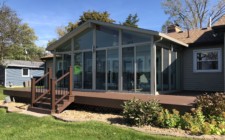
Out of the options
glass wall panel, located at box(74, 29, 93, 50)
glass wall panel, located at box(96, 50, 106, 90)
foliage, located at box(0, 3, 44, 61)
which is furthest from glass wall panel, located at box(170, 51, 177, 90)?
foliage, located at box(0, 3, 44, 61)

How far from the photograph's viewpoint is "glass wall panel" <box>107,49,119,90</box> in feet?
37.5

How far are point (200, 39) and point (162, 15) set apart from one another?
24659 millimetres

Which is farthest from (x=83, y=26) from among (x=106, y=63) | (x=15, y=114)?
(x=15, y=114)

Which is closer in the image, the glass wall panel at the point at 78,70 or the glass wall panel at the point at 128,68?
the glass wall panel at the point at 128,68

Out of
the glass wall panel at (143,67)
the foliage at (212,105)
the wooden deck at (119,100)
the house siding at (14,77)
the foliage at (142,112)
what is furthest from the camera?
the house siding at (14,77)

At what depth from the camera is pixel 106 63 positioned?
38.9 feet

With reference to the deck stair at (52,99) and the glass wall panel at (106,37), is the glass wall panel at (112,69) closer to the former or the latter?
the glass wall panel at (106,37)

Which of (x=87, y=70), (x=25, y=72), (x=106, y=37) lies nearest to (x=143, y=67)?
(x=106, y=37)

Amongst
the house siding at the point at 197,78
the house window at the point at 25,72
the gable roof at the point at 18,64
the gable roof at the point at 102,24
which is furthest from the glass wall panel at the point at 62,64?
the house window at the point at 25,72

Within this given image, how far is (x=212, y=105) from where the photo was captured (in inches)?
251

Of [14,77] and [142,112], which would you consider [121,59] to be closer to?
[142,112]

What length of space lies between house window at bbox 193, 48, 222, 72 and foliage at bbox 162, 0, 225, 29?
20037 millimetres

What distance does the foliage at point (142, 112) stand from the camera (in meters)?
6.52

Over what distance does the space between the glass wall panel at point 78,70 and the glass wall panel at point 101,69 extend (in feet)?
3.96
